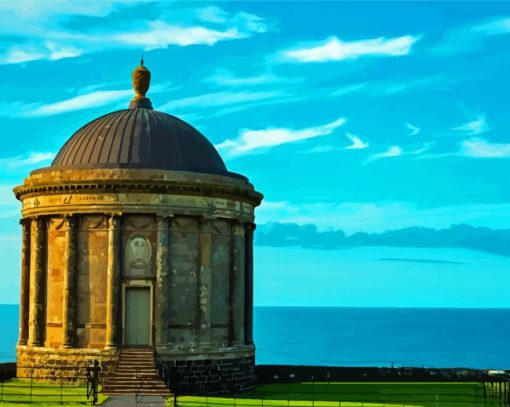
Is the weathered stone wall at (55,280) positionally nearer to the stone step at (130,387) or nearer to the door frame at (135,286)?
the door frame at (135,286)

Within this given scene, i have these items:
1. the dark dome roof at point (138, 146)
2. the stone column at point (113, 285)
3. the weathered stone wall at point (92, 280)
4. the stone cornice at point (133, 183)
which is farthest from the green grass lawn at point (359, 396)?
the dark dome roof at point (138, 146)

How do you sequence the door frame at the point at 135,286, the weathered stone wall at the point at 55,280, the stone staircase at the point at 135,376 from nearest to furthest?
the stone staircase at the point at 135,376
the door frame at the point at 135,286
the weathered stone wall at the point at 55,280

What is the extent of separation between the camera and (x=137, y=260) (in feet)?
137

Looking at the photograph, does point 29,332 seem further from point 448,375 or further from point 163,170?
point 448,375

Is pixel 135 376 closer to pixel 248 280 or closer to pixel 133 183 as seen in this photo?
pixel 133 183

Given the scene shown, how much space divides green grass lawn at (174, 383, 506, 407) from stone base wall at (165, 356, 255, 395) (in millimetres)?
912

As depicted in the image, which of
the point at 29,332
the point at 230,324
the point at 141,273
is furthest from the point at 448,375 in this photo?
the point at 29,332

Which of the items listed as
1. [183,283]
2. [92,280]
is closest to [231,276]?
[183,283]

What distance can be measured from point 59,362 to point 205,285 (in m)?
6.83

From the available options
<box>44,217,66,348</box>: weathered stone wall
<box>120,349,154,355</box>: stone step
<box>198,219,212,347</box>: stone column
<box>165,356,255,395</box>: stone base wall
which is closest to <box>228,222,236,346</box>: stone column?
<box>198,219,212,347</box>: stone column

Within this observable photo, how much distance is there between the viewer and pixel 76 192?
4197cm

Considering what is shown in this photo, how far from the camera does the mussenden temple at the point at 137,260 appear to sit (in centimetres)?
4153

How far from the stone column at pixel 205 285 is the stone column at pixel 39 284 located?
6.87 meters

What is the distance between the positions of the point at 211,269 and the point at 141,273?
3073mm
